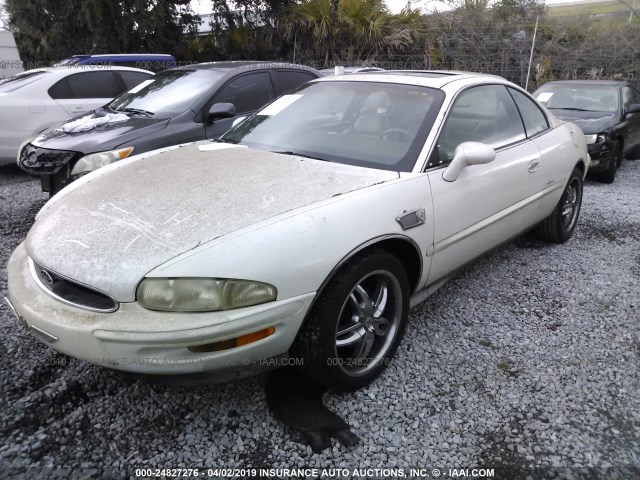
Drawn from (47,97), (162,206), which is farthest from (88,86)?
(162,206)

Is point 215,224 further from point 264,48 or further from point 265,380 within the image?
point 264,48

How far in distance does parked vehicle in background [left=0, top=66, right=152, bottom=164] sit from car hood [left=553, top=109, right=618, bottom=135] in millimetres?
6484

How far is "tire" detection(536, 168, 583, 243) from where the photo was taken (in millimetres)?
4156

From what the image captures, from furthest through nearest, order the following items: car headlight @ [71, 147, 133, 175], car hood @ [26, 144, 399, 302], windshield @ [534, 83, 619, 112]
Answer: windshield @ [534, 83, 619, 112] → car headlight @ [71, 147, 133, 175] → car hood @ [26, 144, 399, 302]

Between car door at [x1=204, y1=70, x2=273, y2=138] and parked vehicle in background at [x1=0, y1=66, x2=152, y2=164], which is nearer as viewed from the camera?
car door at [x1=204, y1=70, x2=273, y2=138]

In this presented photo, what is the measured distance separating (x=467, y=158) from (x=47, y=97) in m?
5.97

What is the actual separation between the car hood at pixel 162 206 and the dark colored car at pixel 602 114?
528 centimetres

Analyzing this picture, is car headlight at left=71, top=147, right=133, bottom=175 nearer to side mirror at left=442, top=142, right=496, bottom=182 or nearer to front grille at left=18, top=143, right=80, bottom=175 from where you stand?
front grille at left=18, top=143, right=80, bottom=175

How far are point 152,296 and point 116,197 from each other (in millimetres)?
760

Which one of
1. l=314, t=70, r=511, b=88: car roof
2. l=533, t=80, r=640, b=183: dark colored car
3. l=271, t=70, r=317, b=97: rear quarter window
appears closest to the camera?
l=314, t=70, r=511, b=88: car roof

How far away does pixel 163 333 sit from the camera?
5.91ft

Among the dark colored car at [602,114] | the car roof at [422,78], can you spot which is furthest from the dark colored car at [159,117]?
the dark colored car at [602,114]

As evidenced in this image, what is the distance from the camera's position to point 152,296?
6.05 ft

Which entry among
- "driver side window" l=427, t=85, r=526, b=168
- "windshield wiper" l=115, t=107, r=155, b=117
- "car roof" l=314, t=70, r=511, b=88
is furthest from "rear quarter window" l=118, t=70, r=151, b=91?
"driver side window" l=427, t=85, r=526, b=168
